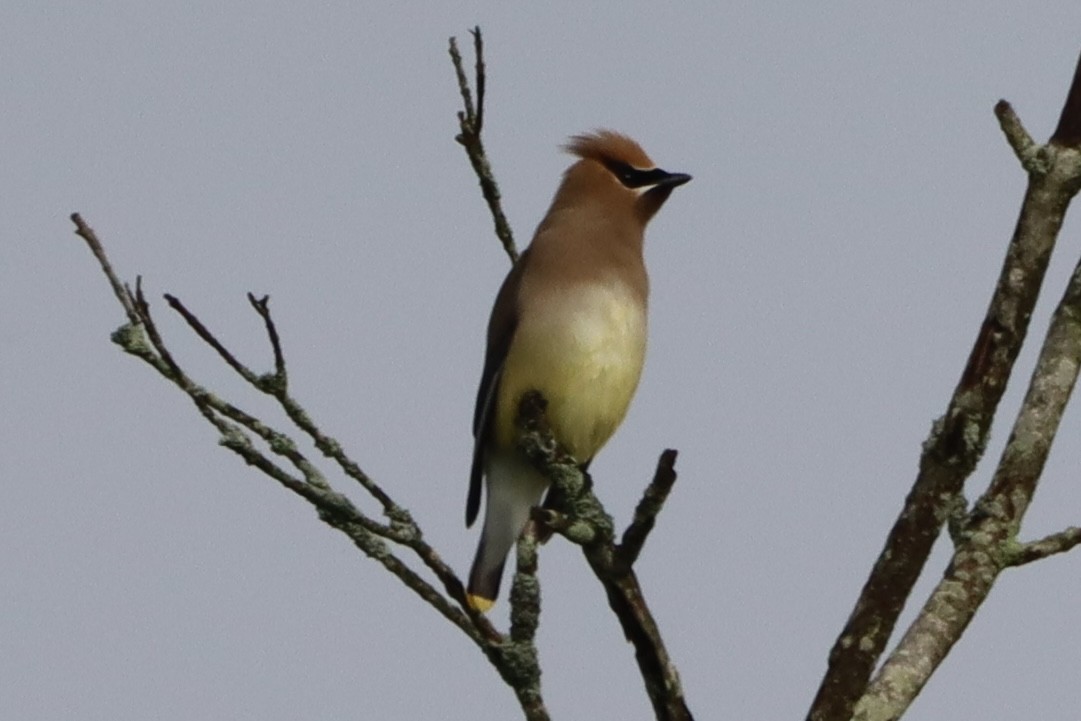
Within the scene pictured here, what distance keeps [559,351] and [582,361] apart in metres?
0.07

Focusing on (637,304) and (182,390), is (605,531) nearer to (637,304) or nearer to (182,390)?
(182,390)

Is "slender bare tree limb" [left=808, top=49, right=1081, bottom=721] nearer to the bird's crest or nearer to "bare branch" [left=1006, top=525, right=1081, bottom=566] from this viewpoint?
"bare branch" [left=1006, top=525, right=1081, bottom=566]

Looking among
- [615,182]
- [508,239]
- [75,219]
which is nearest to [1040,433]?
[75,219]

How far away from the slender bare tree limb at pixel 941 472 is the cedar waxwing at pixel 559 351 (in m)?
2.13

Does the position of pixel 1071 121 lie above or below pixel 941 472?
above

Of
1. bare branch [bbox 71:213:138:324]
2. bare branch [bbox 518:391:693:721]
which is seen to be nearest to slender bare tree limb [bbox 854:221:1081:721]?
bare branch [bbox 518:391:693:721]

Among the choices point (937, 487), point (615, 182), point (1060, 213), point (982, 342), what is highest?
point (615, 182)

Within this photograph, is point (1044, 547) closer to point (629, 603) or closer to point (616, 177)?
point (629, 603)

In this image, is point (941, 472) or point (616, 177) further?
point (616, 177)

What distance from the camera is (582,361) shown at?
529 cm

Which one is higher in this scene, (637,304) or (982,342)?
(637,304)

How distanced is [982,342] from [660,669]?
79 centimetres

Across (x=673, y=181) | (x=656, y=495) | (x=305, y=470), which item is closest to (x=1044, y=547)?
(x=656, y=495)

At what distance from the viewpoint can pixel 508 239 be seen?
5.19 meters
